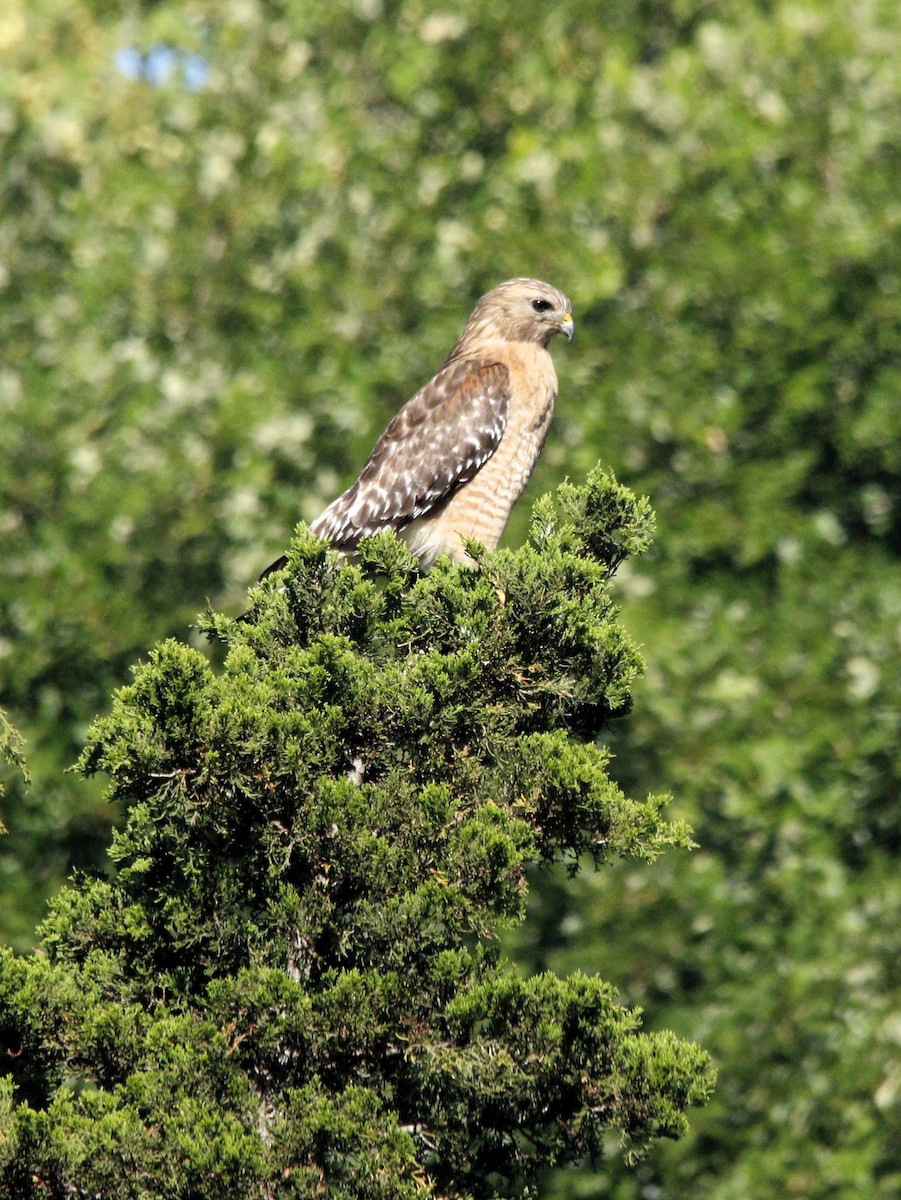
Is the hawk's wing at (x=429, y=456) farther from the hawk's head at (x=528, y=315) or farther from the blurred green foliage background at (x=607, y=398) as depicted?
the blurred green foliage background at (x=607, y=398)

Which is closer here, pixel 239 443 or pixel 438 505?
pixel 438 505

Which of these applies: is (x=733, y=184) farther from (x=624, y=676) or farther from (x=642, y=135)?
(x=624, y=676)

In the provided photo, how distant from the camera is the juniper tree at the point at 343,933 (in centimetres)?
354

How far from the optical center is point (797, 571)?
9211 millimetres

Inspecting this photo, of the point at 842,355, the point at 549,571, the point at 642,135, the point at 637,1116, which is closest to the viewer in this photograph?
the point at 637,1116

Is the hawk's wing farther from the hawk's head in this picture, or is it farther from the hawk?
the hawk's head

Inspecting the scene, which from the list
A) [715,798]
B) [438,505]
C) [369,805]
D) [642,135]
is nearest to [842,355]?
[642,135]

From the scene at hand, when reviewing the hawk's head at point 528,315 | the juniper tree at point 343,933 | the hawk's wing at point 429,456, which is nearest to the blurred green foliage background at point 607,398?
the hawk's head at point 528,315

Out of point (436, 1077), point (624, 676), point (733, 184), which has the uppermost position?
point (733, 184)

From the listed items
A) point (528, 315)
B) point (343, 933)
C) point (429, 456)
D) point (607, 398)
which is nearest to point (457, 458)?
point (429, 456)

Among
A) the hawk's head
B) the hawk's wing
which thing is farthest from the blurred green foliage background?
the hawk's wing

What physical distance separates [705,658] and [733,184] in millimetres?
3169

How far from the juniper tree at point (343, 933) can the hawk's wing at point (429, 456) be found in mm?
2719

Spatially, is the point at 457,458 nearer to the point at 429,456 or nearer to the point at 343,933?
the point at 429,456
